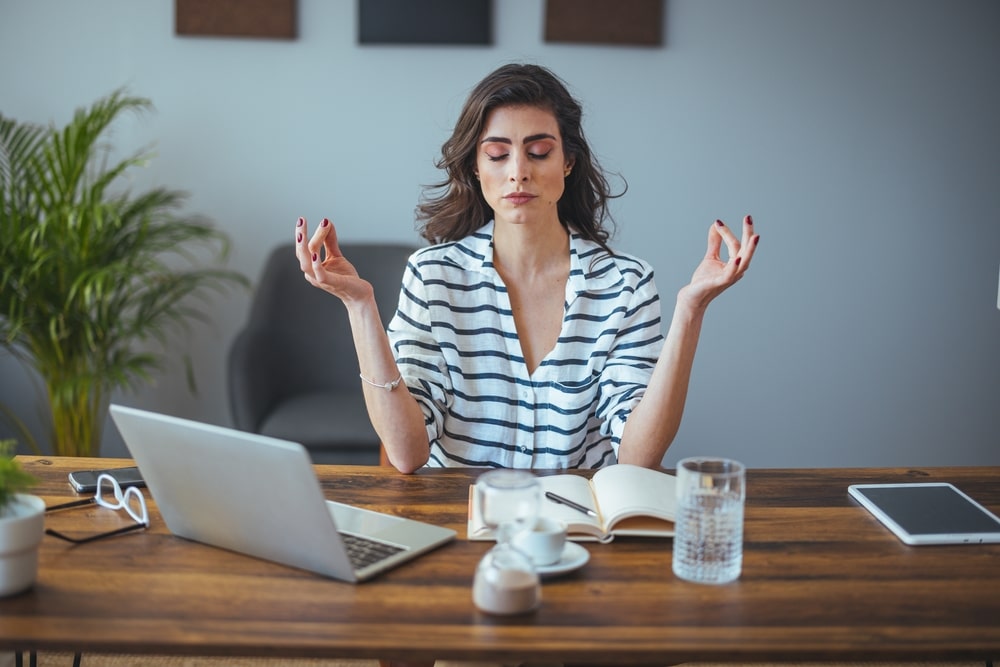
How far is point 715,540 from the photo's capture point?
1.29 metres

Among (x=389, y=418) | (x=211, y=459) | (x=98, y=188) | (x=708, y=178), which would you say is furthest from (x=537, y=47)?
(x=211, y=459)

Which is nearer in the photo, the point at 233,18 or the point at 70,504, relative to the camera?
the point at 70,504

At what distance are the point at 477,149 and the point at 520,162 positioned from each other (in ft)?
0.36

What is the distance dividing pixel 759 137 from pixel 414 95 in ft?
3.88

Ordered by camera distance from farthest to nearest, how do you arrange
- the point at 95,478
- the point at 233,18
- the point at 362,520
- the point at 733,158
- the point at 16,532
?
the point at 733,158, the point at 233,18, the point at 95,478, the point at 362,520, the point at 16,532

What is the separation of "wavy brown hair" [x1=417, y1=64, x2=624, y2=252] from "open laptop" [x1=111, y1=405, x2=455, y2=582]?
0.86 meters

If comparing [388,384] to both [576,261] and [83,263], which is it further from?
[83,263]

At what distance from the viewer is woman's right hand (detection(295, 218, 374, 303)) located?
1.67 m

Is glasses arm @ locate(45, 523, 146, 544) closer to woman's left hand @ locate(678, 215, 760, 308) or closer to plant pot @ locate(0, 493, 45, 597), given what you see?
plant pot @ locate(0, 493, 45, 597)

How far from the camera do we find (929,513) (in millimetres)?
1534

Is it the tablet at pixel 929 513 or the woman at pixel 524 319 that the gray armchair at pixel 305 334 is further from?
the tablet at pixel 929 513

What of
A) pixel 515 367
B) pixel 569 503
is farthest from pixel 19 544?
pixel 515 367

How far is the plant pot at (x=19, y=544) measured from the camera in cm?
121

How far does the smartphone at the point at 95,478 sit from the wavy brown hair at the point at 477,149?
0.82 metres
